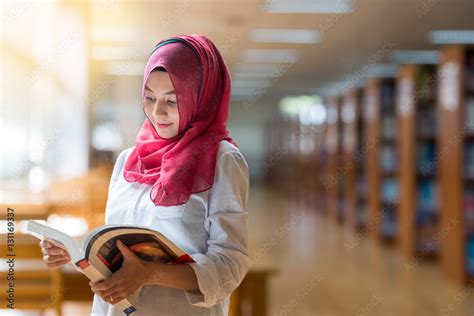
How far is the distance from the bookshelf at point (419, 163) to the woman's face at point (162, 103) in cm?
542

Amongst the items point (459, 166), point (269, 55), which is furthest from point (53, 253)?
point (269, 55)

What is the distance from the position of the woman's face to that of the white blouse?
0.38 ft

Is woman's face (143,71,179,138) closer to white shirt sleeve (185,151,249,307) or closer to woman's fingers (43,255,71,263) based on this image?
white shirt sleeve (185,151,249,307)

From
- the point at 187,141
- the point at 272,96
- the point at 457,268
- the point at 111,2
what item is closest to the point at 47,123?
the point at 111,2

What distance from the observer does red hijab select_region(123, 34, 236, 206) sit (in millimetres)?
1161

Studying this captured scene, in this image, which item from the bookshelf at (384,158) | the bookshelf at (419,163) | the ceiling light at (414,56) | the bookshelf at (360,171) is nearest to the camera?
the bookshelf at (419,163)

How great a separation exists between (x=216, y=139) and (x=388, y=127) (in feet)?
21.2

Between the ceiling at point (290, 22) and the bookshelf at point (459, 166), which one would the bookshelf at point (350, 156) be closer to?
the ceiling at point (290, 22)

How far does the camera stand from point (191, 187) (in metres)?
1.18

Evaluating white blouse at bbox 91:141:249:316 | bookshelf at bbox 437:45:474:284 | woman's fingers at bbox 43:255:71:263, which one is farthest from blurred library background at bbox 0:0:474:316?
white blouse at bbox 91:141:249:316

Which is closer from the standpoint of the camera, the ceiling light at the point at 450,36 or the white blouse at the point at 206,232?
the white blouse at the point at 206,232

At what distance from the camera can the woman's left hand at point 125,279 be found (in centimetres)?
108

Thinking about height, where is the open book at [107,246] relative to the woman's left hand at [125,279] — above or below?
above

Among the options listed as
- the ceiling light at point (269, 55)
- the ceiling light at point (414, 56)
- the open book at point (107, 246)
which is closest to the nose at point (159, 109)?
the open book at point (107, 246)
